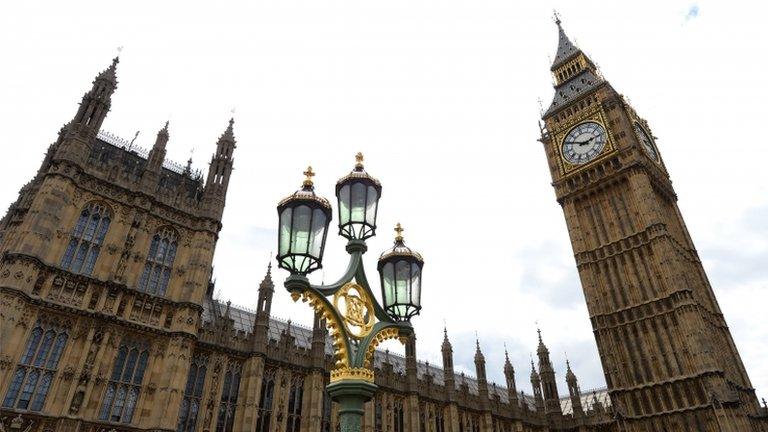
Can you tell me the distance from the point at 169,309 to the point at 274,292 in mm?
6858

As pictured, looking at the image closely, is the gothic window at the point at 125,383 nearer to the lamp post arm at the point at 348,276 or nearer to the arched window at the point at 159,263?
the arched window at the point at 159,263

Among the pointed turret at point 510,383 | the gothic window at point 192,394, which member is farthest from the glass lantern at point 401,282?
the pointed turret at point 510,383

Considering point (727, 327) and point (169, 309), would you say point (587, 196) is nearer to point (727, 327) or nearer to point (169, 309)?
point (727, 327)

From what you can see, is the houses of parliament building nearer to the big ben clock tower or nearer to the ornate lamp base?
the big ben clock tower

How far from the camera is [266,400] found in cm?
2794

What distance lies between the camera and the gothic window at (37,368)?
19938 mm

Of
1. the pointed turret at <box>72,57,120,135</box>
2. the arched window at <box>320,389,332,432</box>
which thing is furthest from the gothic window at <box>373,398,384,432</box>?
the pointed turret at <box>72,57,120,135</box>

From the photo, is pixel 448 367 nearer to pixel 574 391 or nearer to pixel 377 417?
pixel 377 417

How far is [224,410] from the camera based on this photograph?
25969 mm

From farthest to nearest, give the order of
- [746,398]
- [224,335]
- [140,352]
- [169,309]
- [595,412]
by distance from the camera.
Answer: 1. [595,412]
2. [746,398]
3. [224,335]
4. [169,309]
5. [140,352]

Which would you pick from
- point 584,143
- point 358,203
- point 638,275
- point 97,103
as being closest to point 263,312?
point 97,103

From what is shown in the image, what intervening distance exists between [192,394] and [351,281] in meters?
19.7

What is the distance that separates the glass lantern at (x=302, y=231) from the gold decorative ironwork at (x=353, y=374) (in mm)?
1864

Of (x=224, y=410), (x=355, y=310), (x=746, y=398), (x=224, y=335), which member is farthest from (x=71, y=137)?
(x=746, y=398)
